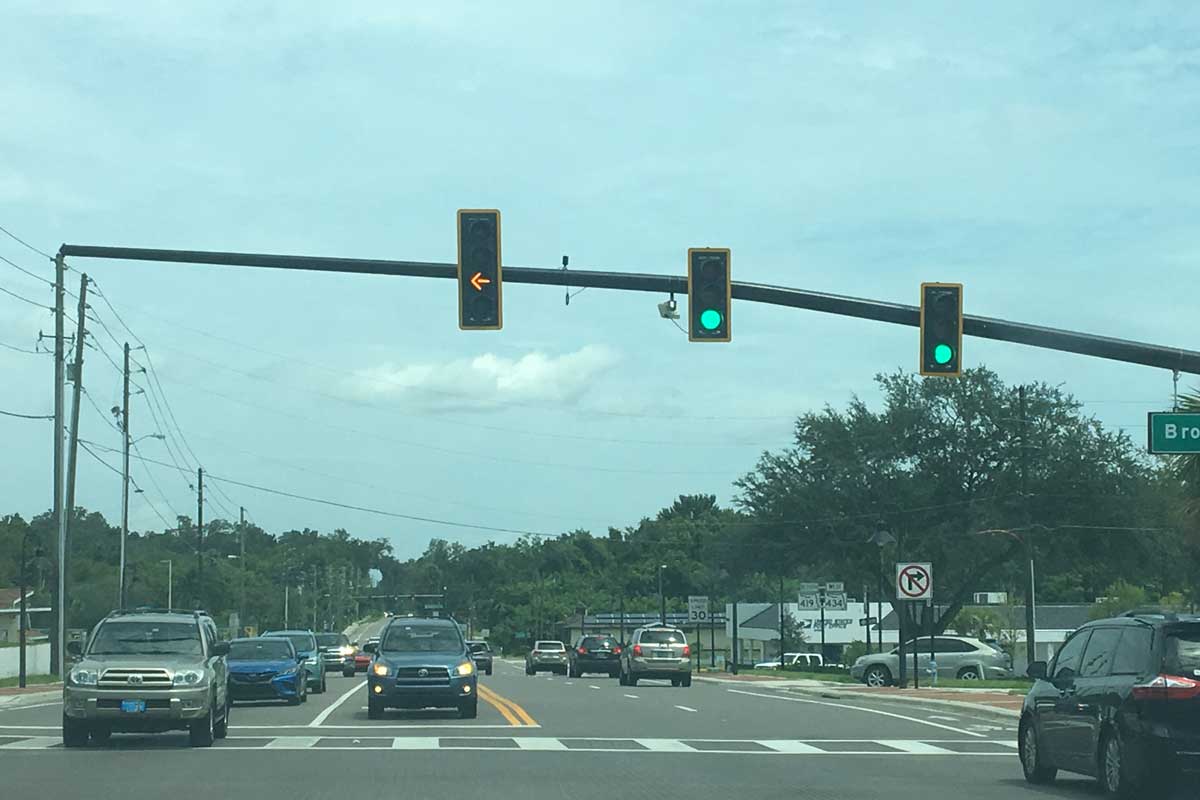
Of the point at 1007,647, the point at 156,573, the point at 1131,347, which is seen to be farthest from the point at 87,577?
the point at 1131,347

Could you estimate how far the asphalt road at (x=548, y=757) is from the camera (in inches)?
611

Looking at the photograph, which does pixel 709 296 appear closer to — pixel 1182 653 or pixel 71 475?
pixel 1182 653

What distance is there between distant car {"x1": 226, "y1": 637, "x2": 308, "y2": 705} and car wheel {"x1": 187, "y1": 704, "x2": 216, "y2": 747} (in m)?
9.58

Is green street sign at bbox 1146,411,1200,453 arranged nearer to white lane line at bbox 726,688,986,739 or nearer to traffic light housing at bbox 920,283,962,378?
traffic light housing at bbox 920,283,962,378

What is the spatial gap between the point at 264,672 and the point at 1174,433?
17.5 m

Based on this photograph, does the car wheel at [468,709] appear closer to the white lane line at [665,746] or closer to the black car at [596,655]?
the white lane line at [665,746]

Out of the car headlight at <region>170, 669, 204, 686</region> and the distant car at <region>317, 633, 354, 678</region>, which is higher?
the car headlight at <region>170, 669, 204, 686</region>

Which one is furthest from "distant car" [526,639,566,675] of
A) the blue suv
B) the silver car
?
the blue suv

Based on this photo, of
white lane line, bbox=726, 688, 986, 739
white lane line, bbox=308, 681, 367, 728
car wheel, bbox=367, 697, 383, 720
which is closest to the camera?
white lane line, bbox=726, 688, 986, 739

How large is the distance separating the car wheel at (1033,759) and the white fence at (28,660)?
141 ft

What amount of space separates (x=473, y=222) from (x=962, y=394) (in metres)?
51.0

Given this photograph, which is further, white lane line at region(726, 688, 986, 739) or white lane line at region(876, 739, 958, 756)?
white lane line at region(726, 688, 986, 739)

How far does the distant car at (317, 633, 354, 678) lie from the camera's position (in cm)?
5625

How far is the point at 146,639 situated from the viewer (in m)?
21.8
